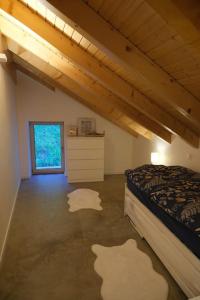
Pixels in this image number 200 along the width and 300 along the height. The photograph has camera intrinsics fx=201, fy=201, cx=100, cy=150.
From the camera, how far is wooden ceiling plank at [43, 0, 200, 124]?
4.49 feet

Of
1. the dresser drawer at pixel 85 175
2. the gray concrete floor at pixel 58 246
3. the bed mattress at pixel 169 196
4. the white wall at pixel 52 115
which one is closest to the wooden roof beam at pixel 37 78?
the white wall at pixel 52 115

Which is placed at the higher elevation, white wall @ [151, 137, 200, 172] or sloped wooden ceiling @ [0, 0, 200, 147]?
sloped wooden ceiling @ [0, 0, 200, 147]

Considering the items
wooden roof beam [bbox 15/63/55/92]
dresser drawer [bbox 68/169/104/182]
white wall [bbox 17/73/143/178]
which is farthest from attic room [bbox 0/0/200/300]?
wooden roof beam [bbox 15/63/55/92]

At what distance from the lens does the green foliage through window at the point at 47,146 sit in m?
4.96

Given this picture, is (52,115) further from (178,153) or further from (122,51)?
(122,51)

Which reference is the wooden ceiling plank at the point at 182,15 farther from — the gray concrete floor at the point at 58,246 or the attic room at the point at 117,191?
the gray concrete floor at the point at 58,246

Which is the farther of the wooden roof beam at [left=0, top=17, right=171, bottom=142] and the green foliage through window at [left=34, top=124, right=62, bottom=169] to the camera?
the green foliage through window at [left=34, top=124, right=62, bottom=169]

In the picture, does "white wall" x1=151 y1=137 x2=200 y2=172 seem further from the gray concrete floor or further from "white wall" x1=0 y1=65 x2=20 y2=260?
"white wall" x1=0 y1=65 x2=20 y2=260

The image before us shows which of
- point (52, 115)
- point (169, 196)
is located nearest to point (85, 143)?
Result: point (52, 115)

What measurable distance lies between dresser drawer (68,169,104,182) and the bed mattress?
188 centimetres

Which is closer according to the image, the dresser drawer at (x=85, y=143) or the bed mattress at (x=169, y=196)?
the bed mattress at (x=169, y=196)

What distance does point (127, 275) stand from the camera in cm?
190

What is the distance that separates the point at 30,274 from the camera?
6.23ft

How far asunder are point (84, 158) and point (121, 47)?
126 inches
